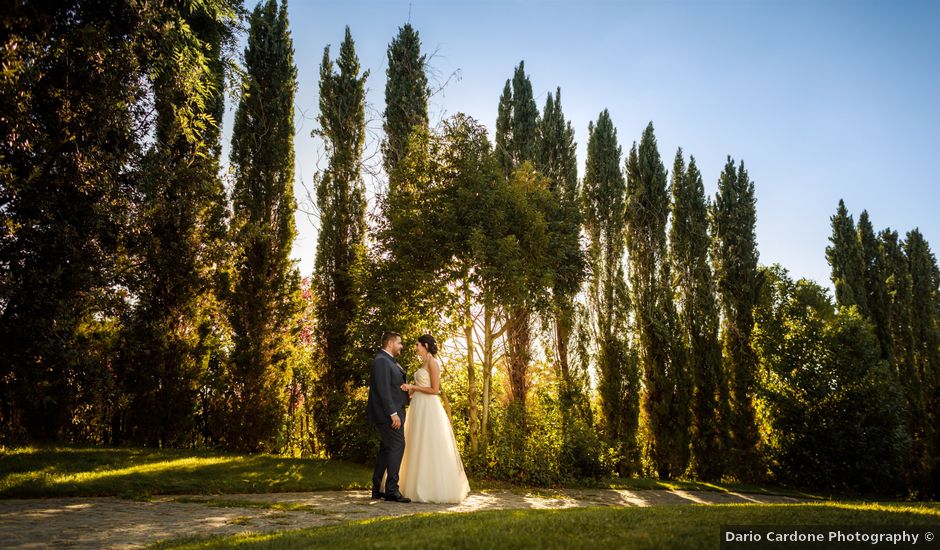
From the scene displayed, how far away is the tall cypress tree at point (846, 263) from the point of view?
25.7 m

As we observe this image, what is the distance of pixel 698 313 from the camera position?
2045cm

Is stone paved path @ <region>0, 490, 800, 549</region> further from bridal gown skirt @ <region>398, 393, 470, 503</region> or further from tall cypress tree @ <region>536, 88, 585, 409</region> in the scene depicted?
tall cypress tree @ <region>536, 88, 585, 409</region>

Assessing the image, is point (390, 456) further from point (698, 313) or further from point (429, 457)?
point (698, 313)

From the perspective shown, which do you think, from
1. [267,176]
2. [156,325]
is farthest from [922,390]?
Answer: [156,325]

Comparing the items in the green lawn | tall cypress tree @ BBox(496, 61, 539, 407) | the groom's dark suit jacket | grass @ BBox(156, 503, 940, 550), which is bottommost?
the green lawn

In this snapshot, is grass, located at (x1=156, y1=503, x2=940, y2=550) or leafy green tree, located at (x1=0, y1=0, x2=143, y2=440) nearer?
grass, located at (x1=156, y1=503, x2=940, y2=550)

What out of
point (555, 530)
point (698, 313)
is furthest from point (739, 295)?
point (555, 530)

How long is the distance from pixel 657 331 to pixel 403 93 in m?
11.5

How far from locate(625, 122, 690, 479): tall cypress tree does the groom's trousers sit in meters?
12.6

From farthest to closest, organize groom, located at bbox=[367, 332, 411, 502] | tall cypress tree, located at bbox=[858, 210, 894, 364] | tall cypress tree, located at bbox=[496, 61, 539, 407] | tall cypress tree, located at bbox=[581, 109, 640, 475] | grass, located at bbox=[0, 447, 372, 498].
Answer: tall cypress tree, located at bbox=[858, 210, 894, 364] → tall cypress tree, located at bbox=[496, 61, 539, 407] → tall cypress tree, located at bbox=[581, 109, 640, 475] → groom, located at bbox=[367, 332, 411, 502] → grass, located at bbox=[0, 447, 372, 498]

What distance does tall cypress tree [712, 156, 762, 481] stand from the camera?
63.5 feet

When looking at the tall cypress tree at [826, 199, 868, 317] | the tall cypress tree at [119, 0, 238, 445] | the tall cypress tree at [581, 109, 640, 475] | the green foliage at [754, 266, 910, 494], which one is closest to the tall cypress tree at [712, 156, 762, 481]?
the green foliage at [754, 266, 910, 494]

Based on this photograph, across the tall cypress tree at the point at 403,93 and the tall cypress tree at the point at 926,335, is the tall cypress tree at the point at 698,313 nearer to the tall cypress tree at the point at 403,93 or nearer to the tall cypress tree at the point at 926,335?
the tall cypress tree at the point at 403,93

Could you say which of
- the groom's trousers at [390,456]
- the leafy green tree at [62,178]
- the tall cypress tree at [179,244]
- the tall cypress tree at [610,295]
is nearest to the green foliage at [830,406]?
Answer: the tall cypress tree at [610,295]
